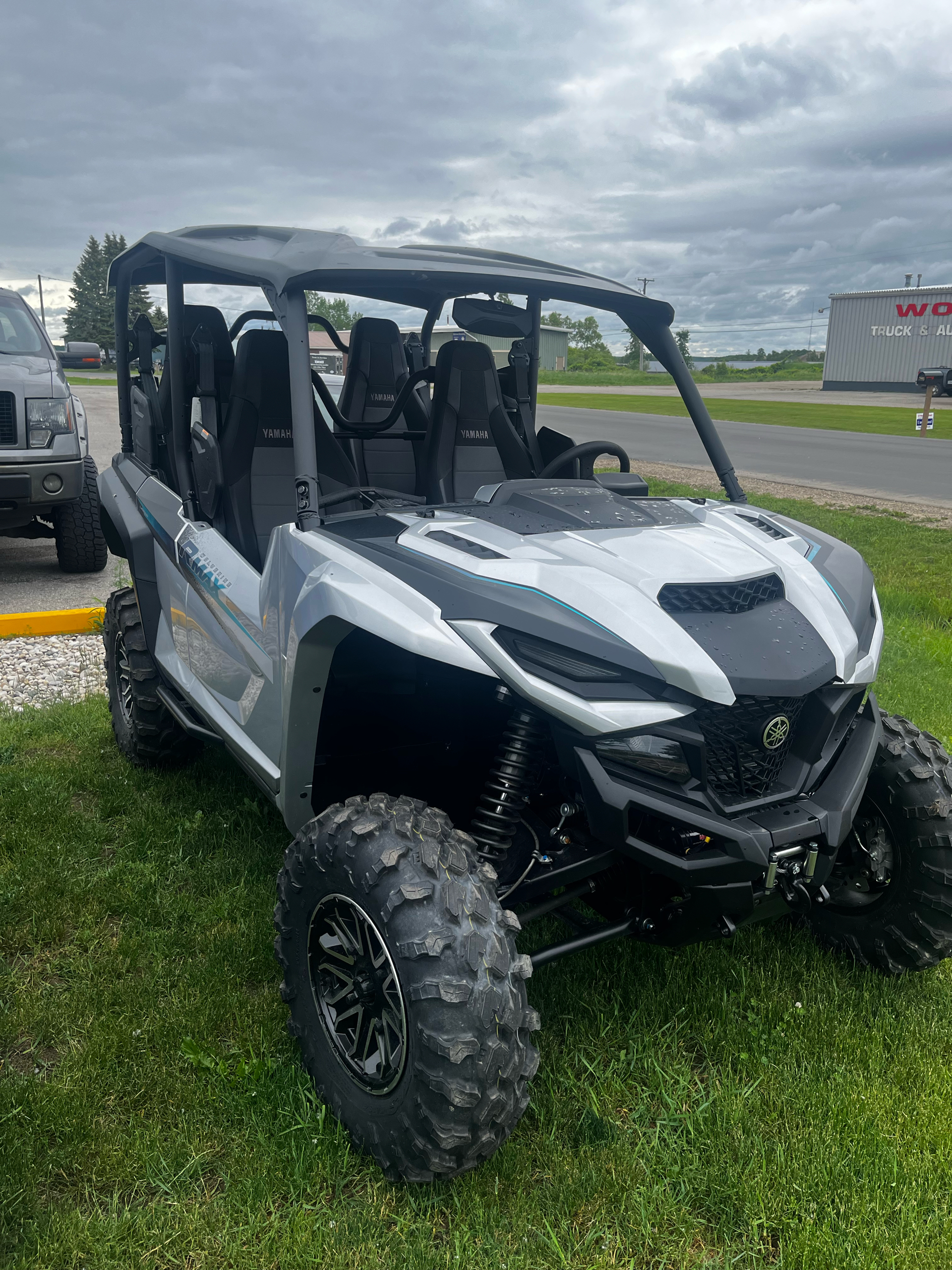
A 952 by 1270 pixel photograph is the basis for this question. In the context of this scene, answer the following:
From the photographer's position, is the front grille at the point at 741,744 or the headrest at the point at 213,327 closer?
the front grille at the point at 741,744

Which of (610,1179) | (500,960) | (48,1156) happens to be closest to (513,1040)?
(500,960)

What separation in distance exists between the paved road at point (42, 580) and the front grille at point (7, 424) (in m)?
1.11

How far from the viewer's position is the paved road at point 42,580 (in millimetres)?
7266

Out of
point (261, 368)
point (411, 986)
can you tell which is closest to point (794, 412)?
point (261, 368)

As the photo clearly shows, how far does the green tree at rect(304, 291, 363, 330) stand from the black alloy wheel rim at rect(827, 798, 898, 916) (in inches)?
85.5

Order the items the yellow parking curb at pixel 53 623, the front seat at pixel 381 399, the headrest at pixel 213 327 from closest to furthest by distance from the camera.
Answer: the headrest at pixel 213 327 → the front seat at pixel 381 399 → the yellow parking curb at pixel 53 623

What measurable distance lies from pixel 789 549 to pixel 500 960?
1.38 m

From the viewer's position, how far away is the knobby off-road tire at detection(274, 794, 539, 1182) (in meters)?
2.06

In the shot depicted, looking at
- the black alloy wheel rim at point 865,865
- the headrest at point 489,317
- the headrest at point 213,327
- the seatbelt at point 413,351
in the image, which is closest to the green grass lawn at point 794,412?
the seatbelt at point 413,351

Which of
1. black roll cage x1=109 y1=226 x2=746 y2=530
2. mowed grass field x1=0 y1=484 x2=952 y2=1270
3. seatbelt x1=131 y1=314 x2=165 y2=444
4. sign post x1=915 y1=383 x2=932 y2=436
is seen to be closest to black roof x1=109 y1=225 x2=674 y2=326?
black roll cage x1=109 y1=226 x2=746 y2=530

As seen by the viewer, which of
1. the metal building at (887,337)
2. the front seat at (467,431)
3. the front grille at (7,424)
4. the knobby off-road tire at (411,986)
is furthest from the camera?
the metal building at (887,337)

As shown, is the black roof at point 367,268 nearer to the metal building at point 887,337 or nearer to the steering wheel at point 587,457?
the steering wheel at point 587,457

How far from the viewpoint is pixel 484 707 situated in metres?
2.89

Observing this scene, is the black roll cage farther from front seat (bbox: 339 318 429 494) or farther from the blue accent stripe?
the blue accent stripe
